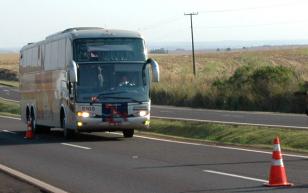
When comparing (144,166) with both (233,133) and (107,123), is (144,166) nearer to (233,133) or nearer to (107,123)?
(107,123)

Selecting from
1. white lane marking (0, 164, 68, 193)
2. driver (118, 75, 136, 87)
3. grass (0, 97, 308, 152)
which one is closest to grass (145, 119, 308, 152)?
grass (0, 97, 308, 152)

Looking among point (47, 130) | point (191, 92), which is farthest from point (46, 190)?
point (191, 92)

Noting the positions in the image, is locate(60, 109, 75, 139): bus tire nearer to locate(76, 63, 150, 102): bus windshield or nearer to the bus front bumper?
the bus front bumper

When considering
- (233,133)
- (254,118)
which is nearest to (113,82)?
(233,133)

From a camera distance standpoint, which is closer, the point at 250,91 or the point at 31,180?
the point at 31,180

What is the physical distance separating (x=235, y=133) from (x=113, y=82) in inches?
176

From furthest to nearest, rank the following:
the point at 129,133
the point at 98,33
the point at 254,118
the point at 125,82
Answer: the point at 254,118
the point at 129,133
the point at 98,33
the point at 125,82

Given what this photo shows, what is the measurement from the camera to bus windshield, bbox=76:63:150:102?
23547mm

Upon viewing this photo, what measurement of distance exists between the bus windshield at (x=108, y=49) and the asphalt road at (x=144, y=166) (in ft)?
8.47

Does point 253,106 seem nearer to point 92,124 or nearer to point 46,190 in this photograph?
point 92,124

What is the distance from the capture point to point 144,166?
15914mm

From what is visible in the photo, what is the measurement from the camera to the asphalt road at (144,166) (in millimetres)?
12688

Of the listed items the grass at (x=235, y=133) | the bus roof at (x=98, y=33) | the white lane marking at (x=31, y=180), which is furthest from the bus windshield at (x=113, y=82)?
the white lane marking at (x=31, y=180)

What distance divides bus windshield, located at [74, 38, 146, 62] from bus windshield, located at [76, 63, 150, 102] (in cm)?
22
